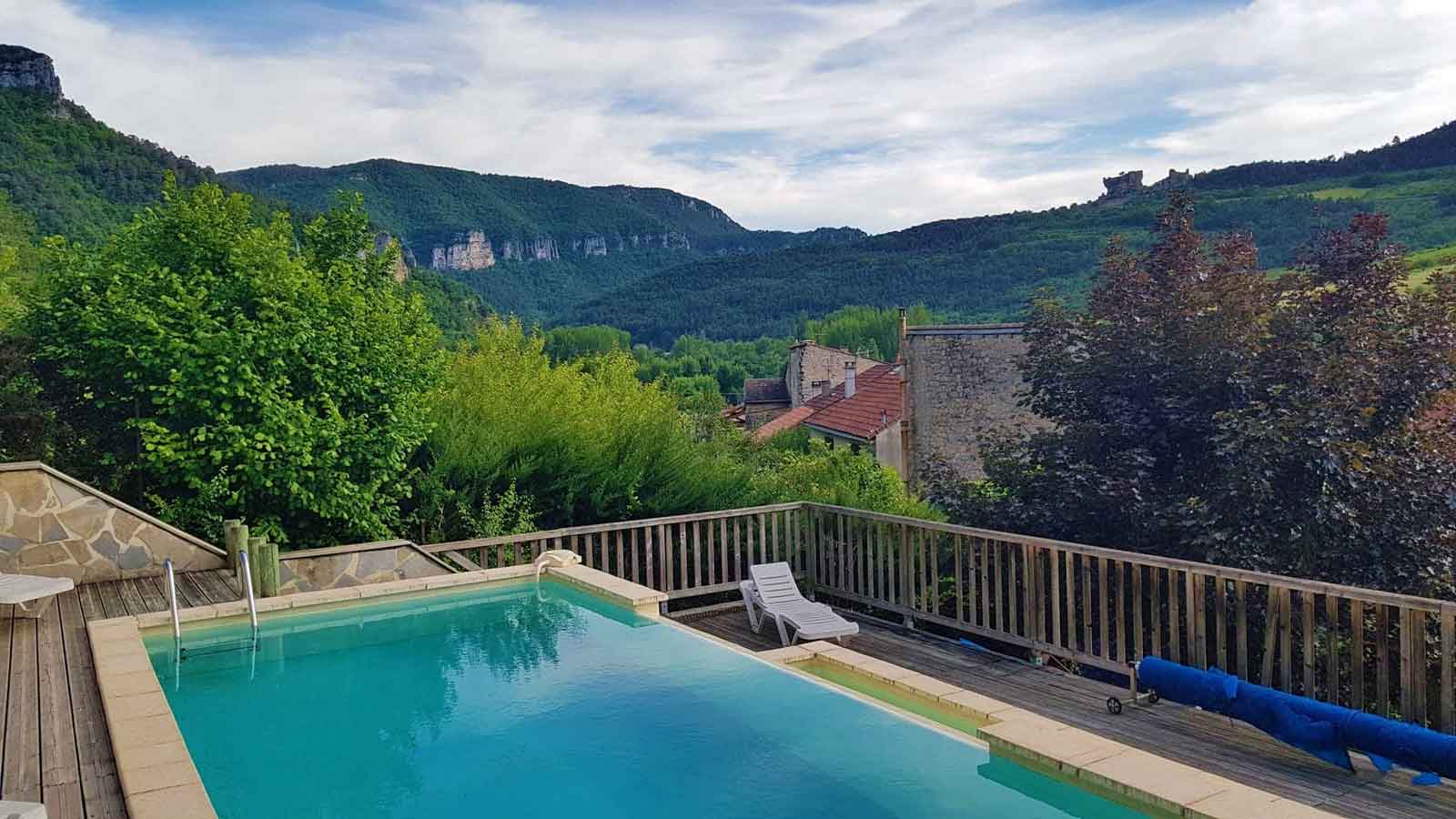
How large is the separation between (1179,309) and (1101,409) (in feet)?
3.42

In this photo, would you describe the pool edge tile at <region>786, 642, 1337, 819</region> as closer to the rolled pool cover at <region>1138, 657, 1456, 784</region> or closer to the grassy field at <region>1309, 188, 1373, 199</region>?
the rolled pool cover at <region>1138, 657, 1456, 784</region>

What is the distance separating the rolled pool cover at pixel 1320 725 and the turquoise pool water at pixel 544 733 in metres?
1.34

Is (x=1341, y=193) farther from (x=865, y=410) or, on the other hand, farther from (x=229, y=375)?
(x=229, y=375)

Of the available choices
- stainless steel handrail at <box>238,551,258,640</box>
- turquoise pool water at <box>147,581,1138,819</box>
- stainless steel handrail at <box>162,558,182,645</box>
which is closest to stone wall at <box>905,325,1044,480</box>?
turquoise pool water at <box>147,581,1138,819</box>

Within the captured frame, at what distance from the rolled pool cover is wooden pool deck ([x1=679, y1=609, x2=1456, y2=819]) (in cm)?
10

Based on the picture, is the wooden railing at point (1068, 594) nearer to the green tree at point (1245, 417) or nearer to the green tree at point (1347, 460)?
the green tree at point (1347, 460)

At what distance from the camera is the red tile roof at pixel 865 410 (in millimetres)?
25906

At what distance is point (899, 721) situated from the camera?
448 centimetres

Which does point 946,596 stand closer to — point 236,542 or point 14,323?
point 236,542

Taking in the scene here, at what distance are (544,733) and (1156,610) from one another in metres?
3.25

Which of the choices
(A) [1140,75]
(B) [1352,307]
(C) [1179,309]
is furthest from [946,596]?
A: (A) [1140,75]

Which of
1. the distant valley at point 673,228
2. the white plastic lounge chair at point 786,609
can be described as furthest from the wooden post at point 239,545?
the distant valley at point 673,228

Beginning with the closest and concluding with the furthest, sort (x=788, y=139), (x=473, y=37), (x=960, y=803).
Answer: (x=960, y=803)
(x=473, y=37)
(x=788, y=139)

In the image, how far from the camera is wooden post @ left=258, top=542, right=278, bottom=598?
6.52 meters
